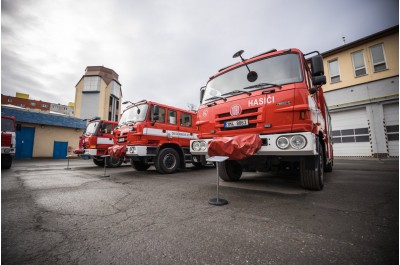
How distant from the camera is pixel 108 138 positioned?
9617 millimetres

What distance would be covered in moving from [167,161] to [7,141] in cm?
704

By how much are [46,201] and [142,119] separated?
11.8 ft

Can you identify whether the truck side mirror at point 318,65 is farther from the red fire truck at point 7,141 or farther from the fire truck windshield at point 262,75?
the red fire truck at point 7,141

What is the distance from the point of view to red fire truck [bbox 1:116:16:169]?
7547 mm

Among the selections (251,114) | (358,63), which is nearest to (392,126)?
(358,63)

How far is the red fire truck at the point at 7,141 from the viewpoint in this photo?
7.55 metres

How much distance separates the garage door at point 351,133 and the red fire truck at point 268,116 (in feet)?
39.5

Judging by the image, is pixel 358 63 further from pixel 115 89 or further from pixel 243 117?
A: pixel 115 89

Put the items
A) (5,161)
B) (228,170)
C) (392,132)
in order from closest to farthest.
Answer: (228,170) < (5,161) < (392,132)

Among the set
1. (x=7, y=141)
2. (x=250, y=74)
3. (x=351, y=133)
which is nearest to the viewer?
(x=250, y=74)

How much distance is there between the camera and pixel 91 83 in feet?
92.8

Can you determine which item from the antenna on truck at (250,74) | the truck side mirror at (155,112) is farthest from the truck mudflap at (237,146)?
the truck side mirror at (155,112)

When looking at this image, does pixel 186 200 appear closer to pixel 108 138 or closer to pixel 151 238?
pixel 151 238

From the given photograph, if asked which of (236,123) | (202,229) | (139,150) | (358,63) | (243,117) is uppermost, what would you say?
(358,63)
